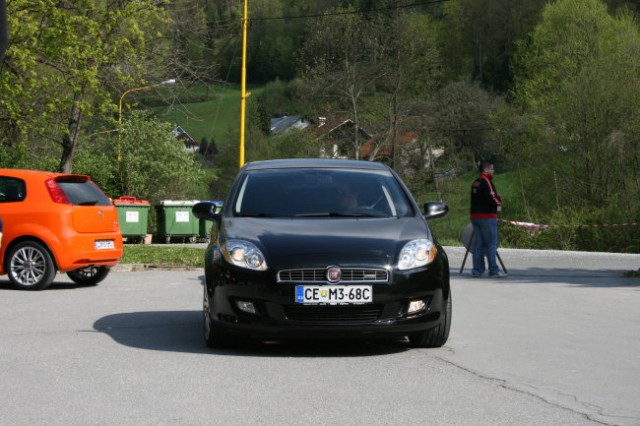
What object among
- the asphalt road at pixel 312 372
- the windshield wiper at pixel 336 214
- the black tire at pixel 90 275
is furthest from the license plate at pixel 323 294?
the black tire at pixel 90 275

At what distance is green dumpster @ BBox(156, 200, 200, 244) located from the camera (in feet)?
140

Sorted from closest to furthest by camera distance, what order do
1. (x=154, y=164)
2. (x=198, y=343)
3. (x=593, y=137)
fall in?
(x=198, y=343)
(x=593, y=137)
(x=154, y=164)

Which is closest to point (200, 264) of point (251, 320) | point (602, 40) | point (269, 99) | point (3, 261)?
point (3, 261)

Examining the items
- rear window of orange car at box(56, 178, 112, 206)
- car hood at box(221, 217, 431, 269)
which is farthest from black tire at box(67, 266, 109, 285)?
car hood at box(221, 217, 431, 269)

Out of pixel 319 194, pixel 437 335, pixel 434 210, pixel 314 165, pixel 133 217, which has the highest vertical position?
pixel 314 165

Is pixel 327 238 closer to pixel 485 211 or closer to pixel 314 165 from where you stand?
pixel 314 165

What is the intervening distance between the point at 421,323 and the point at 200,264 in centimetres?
1237

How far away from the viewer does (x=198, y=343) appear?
33.4 ft

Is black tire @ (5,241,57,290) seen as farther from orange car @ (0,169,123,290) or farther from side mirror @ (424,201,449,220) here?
side mirror @ (424,201,449,220)

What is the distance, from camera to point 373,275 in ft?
30.3

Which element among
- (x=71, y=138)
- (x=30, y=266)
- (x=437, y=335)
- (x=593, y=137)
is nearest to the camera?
(x=437, y=335)

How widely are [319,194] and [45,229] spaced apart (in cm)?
657

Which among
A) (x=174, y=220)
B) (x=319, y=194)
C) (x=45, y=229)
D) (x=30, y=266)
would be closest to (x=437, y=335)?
(x=319, y=194)

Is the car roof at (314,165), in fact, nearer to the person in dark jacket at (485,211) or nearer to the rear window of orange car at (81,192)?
the rear window of orange car at (81,192)
